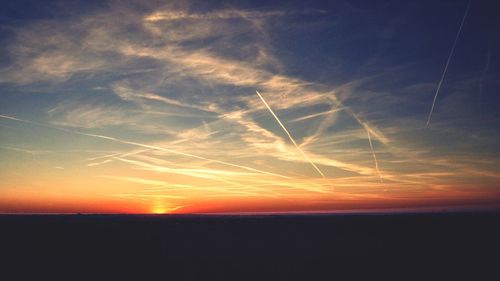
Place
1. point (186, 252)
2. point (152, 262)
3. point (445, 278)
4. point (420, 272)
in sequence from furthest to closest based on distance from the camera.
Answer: point (186, 252)
point (152, 262)
point (420, 272)
point (445, 278)

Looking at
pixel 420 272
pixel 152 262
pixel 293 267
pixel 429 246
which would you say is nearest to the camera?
pixel 420 272

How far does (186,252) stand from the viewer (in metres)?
15.8

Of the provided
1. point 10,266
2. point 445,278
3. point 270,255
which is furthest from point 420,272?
point 10,266

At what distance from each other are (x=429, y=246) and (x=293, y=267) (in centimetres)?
1085

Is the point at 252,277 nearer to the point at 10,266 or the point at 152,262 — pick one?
the point at 152,262

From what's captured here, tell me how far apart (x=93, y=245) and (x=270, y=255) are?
466 inches

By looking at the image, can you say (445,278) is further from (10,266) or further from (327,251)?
(10,266)

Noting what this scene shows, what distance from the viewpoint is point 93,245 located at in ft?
60.3

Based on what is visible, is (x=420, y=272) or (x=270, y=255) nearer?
(x=420, y=272)

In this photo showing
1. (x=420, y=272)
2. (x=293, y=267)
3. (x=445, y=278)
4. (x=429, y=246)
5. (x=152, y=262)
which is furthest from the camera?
(x=429, y=246)

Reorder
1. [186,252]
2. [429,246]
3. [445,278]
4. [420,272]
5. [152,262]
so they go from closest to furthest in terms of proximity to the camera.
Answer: [445,278], [420,272], [152,262], [186,252], [429,246]

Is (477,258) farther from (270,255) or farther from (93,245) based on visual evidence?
(93,245)

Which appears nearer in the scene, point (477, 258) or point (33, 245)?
point (477, 258)

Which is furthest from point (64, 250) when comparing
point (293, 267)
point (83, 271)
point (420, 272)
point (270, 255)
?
point (420, 272)
